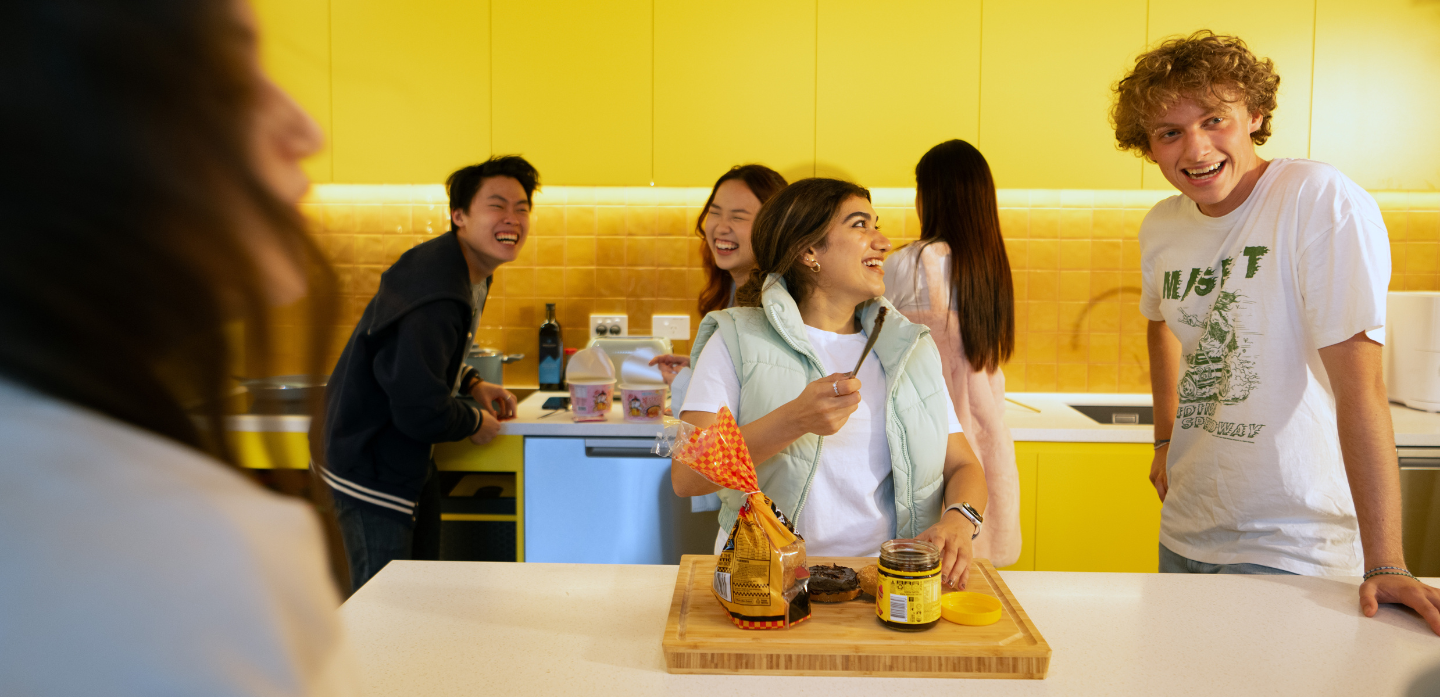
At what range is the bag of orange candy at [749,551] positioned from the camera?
1.00 meters

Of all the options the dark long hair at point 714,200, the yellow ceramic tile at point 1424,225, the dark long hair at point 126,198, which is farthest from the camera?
the yellow ceramic tile at point 1424,225

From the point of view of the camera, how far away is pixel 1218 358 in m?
1.49

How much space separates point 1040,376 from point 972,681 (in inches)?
91.8

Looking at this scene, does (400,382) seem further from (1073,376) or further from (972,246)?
(1073,376)

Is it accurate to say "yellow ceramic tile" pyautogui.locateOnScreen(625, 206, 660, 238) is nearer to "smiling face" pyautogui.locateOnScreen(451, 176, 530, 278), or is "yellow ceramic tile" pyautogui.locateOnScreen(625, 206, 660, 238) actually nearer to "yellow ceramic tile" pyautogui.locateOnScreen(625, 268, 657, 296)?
"yellow ceramic tile" pyautogui.locateOnScreen(625, 268, 657, 296)

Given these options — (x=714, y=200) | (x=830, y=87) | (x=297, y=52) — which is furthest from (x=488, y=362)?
(x=297, y=52)

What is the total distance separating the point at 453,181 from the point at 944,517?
1.67m

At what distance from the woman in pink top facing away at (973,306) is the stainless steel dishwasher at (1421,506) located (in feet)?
3.73

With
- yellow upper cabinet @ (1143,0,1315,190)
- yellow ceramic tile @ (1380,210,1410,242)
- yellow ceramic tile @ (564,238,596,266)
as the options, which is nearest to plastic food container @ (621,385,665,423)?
yellow ceramic tile @ (564,238,596,266)

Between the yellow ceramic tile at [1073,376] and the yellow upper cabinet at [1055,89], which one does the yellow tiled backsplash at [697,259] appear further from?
the yellow upper cabinet at [1055,89]

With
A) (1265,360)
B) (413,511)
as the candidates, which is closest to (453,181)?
(413,511)

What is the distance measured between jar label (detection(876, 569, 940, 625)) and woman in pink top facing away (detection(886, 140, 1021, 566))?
1.07m

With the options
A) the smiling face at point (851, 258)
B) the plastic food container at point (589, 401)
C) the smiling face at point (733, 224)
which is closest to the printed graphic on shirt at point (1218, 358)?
the smiling face at point (851, 258)

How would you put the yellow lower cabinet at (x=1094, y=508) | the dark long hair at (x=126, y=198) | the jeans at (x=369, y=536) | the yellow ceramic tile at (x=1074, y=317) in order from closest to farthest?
the dark long hair at (x=126, y=198) → the jeans at (x=369, y=536) → the yellow lower cabinet at (x=1094, y=508) → the yellow ceramic tile at (x=1074, y=317)
